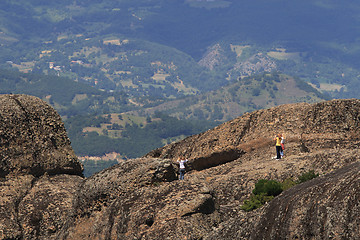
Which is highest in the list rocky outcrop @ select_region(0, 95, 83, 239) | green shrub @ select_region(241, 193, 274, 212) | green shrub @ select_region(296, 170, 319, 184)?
green shrub @ select_region(296, 170, 319, 184)

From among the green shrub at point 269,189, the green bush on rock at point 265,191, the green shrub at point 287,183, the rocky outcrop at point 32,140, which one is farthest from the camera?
the rocky outcrop at point 32,140

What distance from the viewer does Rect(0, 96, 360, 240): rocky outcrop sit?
27500 mm

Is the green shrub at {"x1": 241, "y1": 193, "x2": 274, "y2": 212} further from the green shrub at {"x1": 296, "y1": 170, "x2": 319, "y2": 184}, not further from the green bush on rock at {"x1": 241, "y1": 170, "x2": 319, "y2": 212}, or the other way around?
the green shrub at {"x1": 296, "y1": 170, "x2": 319, "y2": 184}

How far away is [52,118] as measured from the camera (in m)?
54.1

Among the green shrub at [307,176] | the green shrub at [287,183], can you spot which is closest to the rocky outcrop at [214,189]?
the green shrub at [287,183]

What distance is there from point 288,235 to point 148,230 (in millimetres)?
10040

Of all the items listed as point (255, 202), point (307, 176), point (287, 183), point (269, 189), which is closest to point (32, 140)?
Answer: point (255, 202)

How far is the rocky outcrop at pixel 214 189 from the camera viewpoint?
90.2 ft

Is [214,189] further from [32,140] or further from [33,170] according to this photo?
[32,140]

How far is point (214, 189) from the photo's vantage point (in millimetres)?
41344

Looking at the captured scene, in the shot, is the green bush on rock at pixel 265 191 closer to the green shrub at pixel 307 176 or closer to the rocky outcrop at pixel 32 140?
the green shrub at pixel 307 176

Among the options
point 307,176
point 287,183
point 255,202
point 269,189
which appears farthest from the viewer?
point 287,183

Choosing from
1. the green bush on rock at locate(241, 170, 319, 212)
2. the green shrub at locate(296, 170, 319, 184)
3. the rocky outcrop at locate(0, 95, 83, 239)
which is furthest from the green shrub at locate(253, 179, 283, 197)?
the rocky outcrop at locate(0, 95, 83, 239)

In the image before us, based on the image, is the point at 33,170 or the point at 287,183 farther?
the point at 33,170
